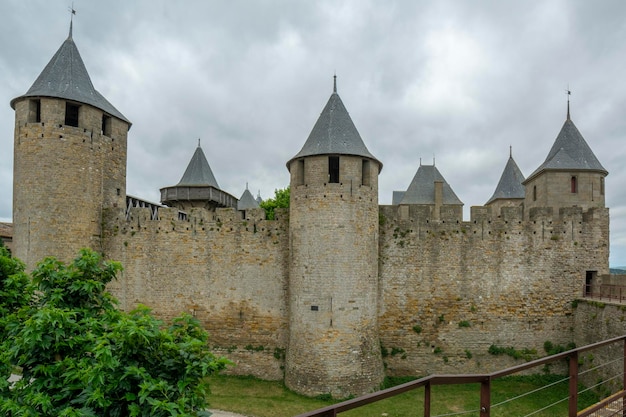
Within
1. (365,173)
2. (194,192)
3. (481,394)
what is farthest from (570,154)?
(194,192)

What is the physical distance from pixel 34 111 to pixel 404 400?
55.0 feet

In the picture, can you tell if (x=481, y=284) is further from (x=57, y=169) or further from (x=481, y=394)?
(x=57, y=169)

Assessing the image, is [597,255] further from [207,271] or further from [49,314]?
[49,314]

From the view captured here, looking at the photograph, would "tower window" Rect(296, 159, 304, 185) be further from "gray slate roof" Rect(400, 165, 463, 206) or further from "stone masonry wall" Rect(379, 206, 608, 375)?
"gray slate roof" Rect(400, 165, 463, 206)

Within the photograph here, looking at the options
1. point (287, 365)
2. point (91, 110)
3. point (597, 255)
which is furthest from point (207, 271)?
point (597, 255)

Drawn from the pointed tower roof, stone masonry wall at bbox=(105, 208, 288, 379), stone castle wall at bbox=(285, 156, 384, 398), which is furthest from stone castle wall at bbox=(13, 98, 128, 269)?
stone castle wall at bbox=(285, 156, 384, 398)

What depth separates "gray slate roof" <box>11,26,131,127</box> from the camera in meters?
15.1

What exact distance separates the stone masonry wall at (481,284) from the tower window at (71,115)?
43.0 feet

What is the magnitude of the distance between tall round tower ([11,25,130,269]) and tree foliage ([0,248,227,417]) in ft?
32.8

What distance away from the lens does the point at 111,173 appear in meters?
16.4

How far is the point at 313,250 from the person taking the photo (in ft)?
45.8

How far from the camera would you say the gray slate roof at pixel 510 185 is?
26.5 meters

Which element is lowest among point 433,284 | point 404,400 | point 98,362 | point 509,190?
point 404,400

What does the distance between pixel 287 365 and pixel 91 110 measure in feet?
40.2
